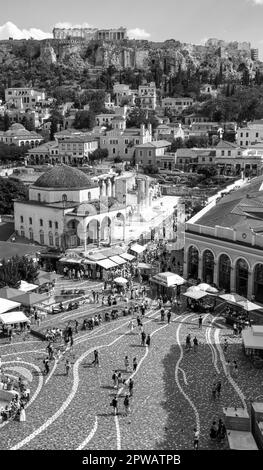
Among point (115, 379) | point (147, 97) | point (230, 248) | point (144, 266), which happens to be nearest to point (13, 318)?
point (115, 379)

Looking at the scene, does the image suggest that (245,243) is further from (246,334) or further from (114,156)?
(114,156)

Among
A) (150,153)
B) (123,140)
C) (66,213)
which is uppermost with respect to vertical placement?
(123,140)

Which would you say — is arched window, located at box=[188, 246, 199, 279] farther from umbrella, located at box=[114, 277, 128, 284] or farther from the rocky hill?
the rocky hill

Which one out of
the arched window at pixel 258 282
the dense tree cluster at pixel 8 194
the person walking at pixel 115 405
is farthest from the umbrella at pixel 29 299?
the dense tree cluster at pixel 8 194

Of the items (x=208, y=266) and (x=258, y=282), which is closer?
(x=258, y=282)

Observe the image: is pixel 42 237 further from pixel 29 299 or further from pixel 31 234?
pixel 29 299

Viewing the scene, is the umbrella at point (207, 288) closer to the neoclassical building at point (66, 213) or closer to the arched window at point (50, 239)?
the neoclassical building at point (66, 213)

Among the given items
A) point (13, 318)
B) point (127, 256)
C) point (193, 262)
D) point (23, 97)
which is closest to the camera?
point (13, 318)
